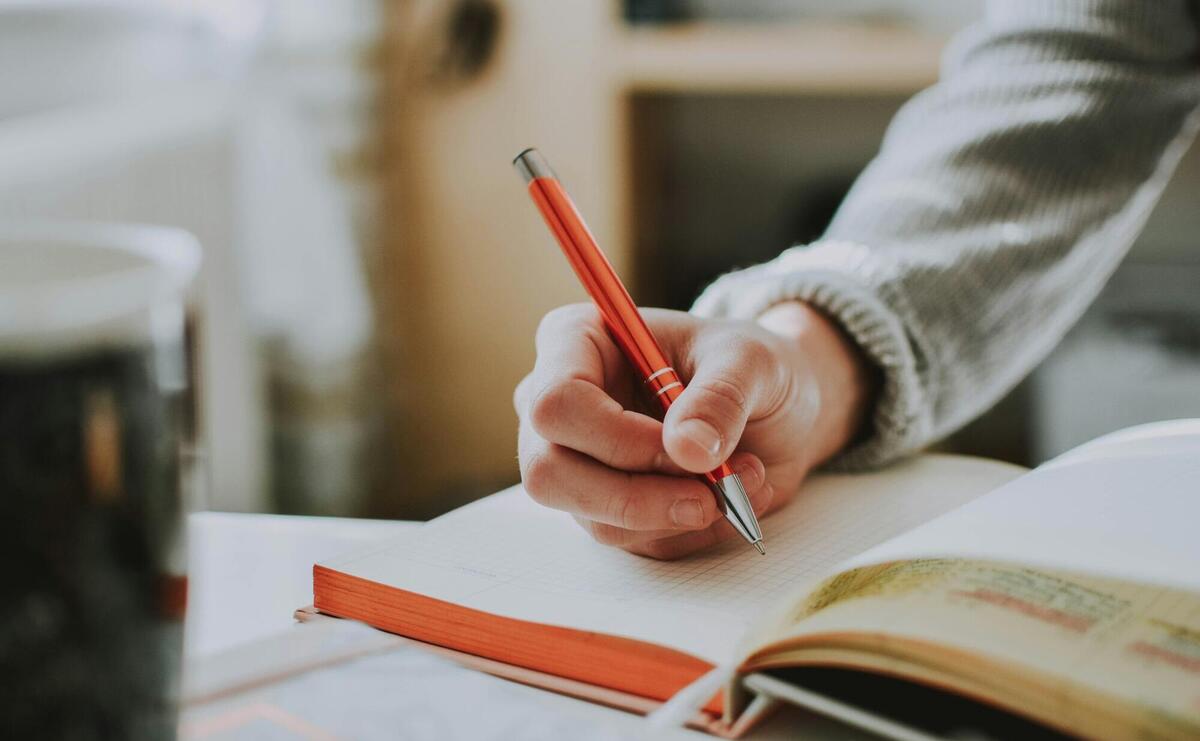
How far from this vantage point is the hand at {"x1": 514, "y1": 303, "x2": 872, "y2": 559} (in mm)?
466

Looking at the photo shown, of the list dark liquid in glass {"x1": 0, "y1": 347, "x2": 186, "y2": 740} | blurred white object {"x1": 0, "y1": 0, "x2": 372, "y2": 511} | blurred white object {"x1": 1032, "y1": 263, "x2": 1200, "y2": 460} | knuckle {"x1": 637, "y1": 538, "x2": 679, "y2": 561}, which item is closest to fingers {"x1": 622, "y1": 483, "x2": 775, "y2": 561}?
knuckle {"x1": 637, "y1": 538, "x2": 679, "y2": 561}

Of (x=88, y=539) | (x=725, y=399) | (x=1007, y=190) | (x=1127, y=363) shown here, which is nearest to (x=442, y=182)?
(x=1127, y=363)

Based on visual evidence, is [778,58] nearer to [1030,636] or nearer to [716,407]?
[716,407]

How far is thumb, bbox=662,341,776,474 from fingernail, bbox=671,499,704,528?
2 centimetres

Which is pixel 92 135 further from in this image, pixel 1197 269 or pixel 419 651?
pixel 1197 269

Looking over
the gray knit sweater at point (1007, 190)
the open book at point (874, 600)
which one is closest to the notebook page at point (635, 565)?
the open book at point (874, 600)

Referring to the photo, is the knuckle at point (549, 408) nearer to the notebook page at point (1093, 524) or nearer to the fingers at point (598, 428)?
the fingers at point (598, 428)

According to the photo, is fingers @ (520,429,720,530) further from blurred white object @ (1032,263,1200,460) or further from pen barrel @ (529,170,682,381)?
blurred white object @ (1032,263,1200,460)

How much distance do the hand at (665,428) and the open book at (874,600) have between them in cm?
2

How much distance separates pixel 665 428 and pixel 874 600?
0.12 meters

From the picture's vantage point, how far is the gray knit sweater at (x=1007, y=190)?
0.68 m

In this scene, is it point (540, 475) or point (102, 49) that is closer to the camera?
point (540, 475)

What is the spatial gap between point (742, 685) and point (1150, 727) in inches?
4.5

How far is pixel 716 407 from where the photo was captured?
47cm
